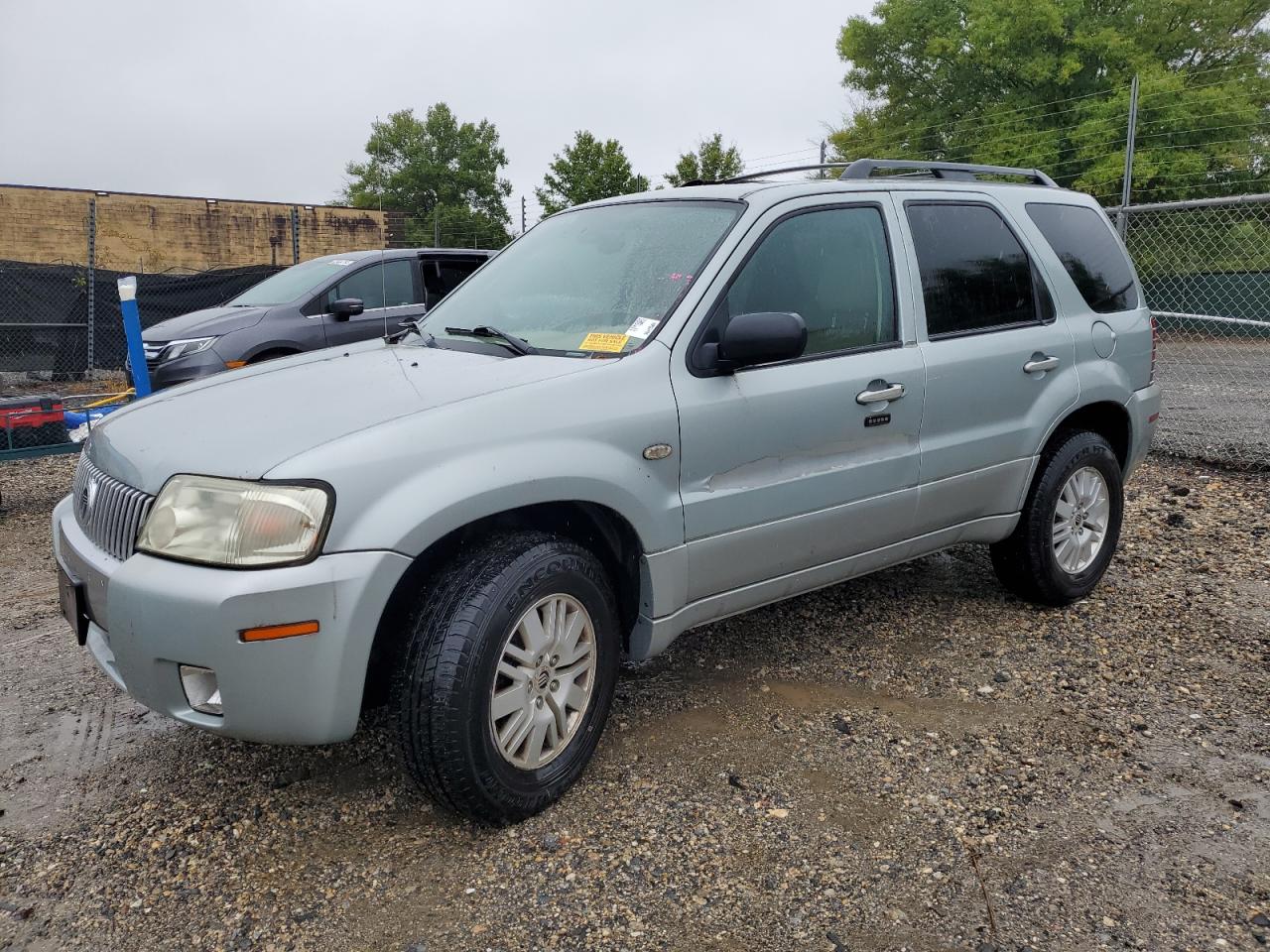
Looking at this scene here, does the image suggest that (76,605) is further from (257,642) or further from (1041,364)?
(1041,364)

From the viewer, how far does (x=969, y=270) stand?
4094mm

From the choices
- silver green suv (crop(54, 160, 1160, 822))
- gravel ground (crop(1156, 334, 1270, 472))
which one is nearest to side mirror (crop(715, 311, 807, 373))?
silver green suv (crop(54, 160, 1160, 822))

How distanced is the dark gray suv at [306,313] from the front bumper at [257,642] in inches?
212

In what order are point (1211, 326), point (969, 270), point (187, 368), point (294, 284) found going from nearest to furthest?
point (969, 270), point (187, 368), point (294, 284), point (1211, 326)

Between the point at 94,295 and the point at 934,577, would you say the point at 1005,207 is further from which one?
the point at 94,295

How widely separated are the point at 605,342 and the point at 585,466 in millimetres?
521

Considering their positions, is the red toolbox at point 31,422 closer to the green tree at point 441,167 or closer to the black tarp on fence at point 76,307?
the black tarp on fence at point 76,307

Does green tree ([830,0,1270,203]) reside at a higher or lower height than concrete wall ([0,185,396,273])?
higher

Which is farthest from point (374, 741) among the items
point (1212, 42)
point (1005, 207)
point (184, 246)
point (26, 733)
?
point (1212, 42)

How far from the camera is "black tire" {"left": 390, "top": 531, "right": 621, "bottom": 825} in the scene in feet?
8.57

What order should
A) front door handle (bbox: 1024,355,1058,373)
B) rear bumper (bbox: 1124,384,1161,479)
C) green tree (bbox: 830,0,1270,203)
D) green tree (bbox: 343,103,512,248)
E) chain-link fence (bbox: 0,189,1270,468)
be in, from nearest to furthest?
1. front door handle (bbox: 1024,355,1058,373)
2. rear bumper (bbox: 1124,384,1161,479)
3. chain-link fence (bbox: 0,189,1270,468)
4. green tree (bbox: 830,0,1270,203)
5. green tree (bbox: 343,103,512,248)

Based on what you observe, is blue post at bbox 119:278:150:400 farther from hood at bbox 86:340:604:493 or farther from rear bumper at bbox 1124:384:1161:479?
rear bumper at bbox 1124:384:1161:479

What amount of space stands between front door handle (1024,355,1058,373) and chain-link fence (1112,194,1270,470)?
2.75m

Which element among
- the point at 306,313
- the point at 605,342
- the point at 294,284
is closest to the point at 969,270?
the point at 605,342
